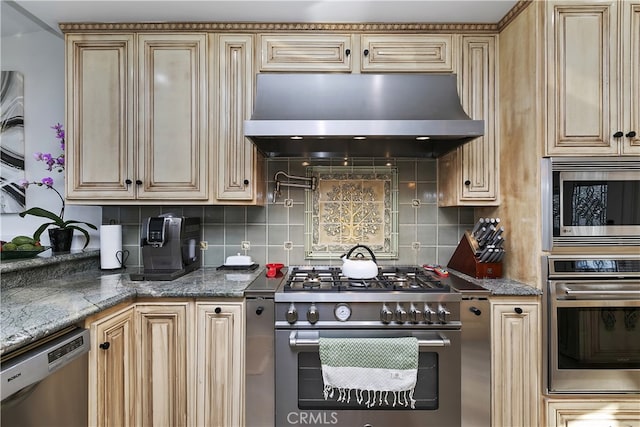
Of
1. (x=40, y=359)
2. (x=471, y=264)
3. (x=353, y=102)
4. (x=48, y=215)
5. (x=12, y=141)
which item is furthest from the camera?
(x=12, y=141)

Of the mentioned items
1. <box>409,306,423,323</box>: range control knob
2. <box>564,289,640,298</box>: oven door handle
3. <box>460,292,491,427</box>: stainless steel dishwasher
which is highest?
<box>564,289,640,298</box>: oven door handle

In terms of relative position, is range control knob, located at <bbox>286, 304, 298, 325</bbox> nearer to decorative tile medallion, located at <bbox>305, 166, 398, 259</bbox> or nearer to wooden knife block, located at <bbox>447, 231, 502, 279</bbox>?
decorative tile medallion, located at <bbox>305, 166, 398, 259</bbox>

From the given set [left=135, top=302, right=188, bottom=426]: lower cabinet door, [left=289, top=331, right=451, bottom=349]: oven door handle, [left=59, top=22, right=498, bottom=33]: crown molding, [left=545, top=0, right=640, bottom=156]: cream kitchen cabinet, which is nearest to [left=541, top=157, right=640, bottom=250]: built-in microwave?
[left=545, top=0, right=640, bottom=156]: cream kitchen cabinet

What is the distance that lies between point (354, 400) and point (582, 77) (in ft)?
6.31

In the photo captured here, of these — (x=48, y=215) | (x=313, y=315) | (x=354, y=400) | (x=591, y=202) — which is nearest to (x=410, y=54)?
(x=591, y=202)

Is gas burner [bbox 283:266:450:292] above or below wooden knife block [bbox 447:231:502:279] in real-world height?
below

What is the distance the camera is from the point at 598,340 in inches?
60.6

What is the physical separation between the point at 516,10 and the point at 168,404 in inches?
107

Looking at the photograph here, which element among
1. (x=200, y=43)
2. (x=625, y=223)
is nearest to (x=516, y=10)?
(x=625, y=223)

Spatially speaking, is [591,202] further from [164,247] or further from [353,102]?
[164,247]

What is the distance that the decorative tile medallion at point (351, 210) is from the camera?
223 cm

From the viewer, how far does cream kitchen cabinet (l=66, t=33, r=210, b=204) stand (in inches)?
75.0

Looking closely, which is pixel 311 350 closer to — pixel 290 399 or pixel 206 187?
pixel 290 399

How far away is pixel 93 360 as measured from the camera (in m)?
1.28
